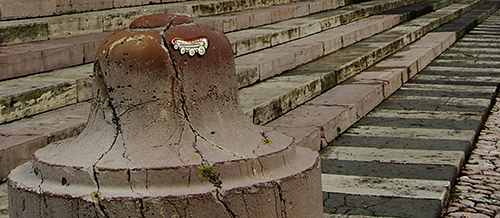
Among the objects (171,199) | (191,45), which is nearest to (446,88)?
(191,45)

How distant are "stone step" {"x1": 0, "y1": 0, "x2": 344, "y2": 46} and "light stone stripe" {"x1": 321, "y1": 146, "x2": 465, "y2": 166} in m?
2.44

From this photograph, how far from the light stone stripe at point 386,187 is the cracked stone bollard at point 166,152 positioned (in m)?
1.38

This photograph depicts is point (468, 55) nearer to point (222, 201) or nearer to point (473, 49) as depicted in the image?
point (473, 49)

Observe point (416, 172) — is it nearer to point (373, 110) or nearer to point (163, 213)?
point (373, 110)

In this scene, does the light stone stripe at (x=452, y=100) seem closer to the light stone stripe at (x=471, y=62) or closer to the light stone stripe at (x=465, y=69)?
the light stone stripe at (x=465, y=69)

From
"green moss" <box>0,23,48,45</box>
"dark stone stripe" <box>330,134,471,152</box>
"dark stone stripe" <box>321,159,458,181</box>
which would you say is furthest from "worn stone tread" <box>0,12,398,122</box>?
"dark stone stripe" <box>321,159,458,181</box>

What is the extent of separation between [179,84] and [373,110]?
4.09 m

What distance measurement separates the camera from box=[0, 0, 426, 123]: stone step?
408 centimetres

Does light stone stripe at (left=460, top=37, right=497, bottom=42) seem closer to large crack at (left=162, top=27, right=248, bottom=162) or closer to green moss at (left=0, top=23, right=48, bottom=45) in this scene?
green moss at (left=0, top=23, right=48, bottom=45)

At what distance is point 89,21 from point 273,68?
1.65 meters

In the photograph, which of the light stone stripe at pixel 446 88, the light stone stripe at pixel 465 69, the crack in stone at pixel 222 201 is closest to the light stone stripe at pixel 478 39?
the light stone stripe at pixel 465 69

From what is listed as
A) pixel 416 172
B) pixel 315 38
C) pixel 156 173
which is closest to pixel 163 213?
pixel 156 173

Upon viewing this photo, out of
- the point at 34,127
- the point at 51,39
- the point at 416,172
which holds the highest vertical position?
the point at 51,39

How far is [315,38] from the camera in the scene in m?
8.10
